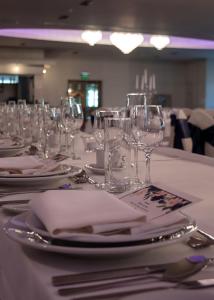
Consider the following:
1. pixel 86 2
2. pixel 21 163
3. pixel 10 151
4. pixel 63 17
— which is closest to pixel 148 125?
pixel 21 163

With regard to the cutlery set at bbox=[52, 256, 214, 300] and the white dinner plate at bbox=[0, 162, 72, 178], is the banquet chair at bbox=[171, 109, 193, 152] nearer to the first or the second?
the white dinner plate at bbox=[0, 162, 72, 178]

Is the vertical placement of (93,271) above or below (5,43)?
below

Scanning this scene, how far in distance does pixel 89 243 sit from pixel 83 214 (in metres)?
0.08

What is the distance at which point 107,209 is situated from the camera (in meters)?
0.83

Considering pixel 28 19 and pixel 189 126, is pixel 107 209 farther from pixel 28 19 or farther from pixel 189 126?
pixel 28 19

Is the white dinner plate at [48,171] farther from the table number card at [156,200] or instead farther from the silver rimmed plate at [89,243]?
the silver rimmed plate at [89,243]

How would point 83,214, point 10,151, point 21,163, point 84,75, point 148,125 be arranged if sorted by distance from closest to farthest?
1. point 83,214
2. point 148,125
3. point 21,163
4. point 10,151
5. point 84,75

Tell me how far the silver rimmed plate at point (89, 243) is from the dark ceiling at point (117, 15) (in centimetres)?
703

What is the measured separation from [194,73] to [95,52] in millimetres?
3749

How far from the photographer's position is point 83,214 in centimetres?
82

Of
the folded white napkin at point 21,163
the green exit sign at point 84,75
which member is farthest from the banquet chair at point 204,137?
the green exit sign at point 84,75

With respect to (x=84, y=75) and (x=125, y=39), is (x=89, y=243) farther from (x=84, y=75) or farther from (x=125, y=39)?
(x=84, y=75)

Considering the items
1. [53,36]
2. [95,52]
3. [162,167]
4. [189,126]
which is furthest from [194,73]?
[162,167]

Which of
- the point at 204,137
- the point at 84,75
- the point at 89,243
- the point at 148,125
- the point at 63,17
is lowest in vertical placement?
the point at 204,137
